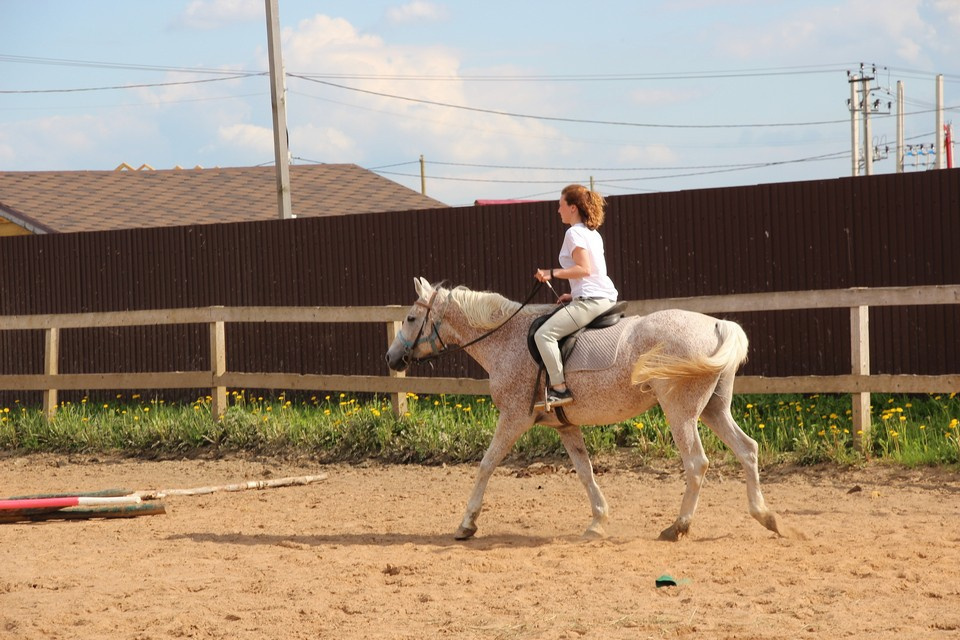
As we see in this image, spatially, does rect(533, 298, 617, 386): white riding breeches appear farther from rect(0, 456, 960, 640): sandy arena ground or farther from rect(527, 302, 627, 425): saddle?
rect(0, 456, 960, 640): sandy arena ground

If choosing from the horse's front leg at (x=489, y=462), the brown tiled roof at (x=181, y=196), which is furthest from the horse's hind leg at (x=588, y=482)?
the brown tiled roof at (x=181, y=196)

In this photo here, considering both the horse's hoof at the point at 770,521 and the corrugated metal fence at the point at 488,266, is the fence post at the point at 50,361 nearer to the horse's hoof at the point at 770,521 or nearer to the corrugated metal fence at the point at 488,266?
the corrugated metal fence at the point at 488,266

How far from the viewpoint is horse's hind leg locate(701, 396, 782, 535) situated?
689 cm

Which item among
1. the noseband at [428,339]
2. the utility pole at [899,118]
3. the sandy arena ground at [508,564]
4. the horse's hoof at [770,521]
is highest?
the utility pole at [899,118]

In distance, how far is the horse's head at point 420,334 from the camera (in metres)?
7.93

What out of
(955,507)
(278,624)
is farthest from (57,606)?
(955,507)

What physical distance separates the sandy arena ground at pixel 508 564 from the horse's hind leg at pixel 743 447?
167mm

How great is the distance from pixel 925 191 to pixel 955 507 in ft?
11.6

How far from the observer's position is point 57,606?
581 cm

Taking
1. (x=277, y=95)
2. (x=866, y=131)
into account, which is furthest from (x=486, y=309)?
(x=866, y=131)

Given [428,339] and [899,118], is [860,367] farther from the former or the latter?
[899,118]

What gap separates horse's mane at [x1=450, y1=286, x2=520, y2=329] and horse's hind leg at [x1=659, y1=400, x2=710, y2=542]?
130 cm

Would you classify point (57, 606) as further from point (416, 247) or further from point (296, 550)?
point (416, 247)

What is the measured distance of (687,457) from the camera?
697cm
